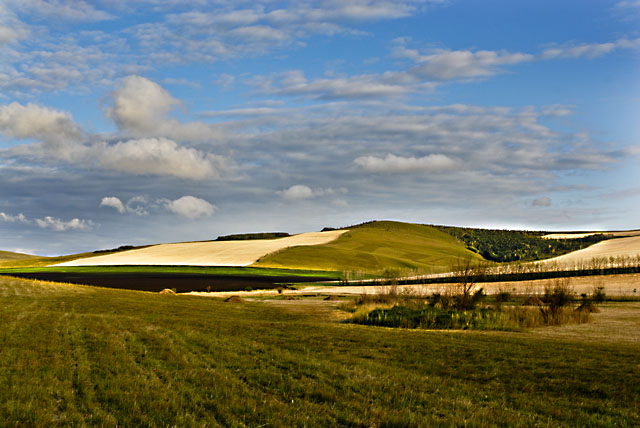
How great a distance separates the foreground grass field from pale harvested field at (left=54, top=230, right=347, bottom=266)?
122m

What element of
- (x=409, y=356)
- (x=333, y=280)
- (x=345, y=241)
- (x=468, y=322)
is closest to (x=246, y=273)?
(x=333, y=280)

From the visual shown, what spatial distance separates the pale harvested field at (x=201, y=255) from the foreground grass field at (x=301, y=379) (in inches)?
4796

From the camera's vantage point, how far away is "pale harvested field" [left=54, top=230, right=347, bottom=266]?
145500 mm

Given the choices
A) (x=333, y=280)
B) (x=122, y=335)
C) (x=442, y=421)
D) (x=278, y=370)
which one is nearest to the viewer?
(x=442, y=421)

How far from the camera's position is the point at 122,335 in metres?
20.1

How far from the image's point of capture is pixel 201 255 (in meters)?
155

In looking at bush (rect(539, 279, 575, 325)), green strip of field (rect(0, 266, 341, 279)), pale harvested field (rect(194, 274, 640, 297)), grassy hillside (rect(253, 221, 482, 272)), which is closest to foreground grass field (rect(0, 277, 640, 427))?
bush (rect(539, 279, 575, 325))

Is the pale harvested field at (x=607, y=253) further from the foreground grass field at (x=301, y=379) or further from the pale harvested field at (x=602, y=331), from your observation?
the foreground grass field at (x=301, y=379)

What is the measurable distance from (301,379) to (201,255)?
147 m

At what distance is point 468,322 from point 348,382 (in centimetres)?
1948

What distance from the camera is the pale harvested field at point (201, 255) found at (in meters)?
146

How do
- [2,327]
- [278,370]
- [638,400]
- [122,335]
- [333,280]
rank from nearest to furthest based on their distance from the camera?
[638,400] < [278,370] < [122,335] < [2,327] < [333,280]

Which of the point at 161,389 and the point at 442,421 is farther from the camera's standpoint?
the point at 161,389

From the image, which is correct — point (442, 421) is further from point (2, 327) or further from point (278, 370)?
point (2, 327)
